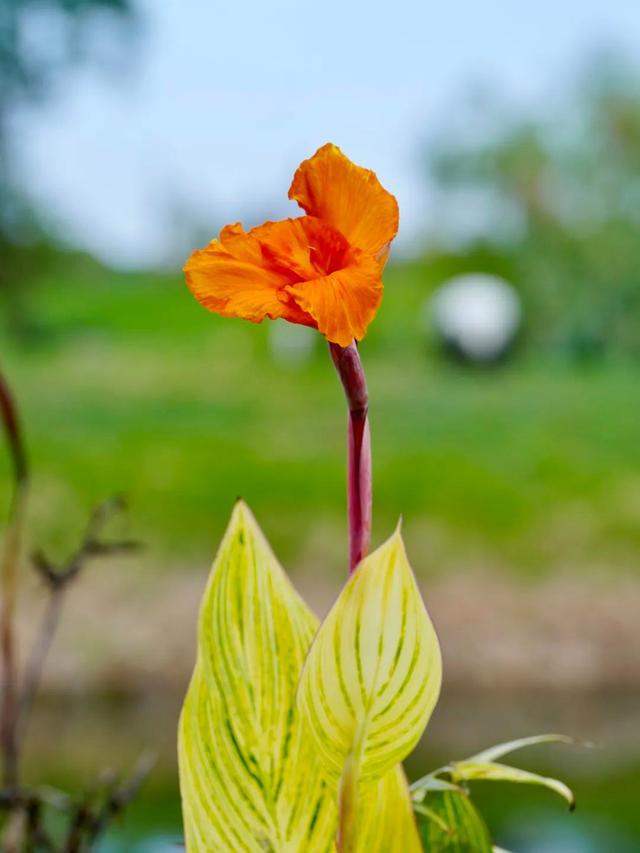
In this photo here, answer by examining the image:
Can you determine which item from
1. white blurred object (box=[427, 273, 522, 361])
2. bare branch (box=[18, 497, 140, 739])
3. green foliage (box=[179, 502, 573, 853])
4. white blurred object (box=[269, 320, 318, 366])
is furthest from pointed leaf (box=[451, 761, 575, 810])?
white blurred object (box=[427, 273, 522, 361])

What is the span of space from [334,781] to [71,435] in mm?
3257

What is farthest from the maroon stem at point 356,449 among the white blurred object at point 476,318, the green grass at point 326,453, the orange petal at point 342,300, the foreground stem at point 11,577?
the white blurred object at point 476,318

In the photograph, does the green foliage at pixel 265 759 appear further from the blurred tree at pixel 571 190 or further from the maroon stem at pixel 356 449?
the blurred tree at pixel 571 190

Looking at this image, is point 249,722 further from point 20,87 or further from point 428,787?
point 20,87

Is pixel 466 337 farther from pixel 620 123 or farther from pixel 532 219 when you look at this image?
pixel 620 123

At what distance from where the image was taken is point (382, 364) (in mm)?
4863

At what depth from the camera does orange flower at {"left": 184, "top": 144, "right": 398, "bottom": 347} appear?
9.3 inches

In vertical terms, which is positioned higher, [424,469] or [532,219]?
[532,219]

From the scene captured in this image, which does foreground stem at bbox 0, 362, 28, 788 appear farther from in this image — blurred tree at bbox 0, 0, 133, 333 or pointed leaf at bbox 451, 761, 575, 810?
blurred tree at bbox 0, 0, 133, 333

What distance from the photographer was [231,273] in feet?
0.80

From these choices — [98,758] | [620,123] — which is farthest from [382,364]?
[98,758]

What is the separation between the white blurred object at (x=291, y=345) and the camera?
15.5ft

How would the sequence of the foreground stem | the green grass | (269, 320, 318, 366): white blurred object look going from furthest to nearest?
(269, 320, 318, 366): white blurred object, the green grass, the foreground stem

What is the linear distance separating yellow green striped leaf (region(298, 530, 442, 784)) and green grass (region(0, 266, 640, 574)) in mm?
1972
